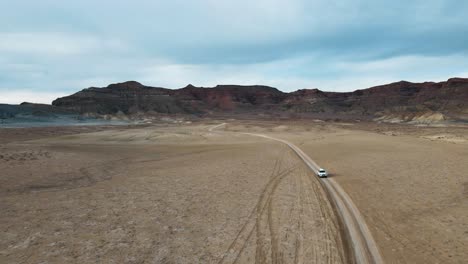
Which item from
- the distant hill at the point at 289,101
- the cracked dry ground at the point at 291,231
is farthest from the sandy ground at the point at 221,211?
the distant hill at the point at 289,101

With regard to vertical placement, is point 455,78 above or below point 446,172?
above

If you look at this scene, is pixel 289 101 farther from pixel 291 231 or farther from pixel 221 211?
pixel 291 231

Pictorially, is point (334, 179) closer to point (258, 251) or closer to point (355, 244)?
point (355, 244)

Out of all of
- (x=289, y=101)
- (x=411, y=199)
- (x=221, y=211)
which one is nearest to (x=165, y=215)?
(x=221, y=211)

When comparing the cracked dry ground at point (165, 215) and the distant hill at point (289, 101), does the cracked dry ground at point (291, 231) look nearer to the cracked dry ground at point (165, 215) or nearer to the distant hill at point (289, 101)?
the cracked dry ground at point (165, 215)

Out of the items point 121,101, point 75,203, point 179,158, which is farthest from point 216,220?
point 121,101

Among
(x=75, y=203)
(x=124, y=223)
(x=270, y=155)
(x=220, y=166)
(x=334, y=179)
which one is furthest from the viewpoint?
(x=270, y=155)
